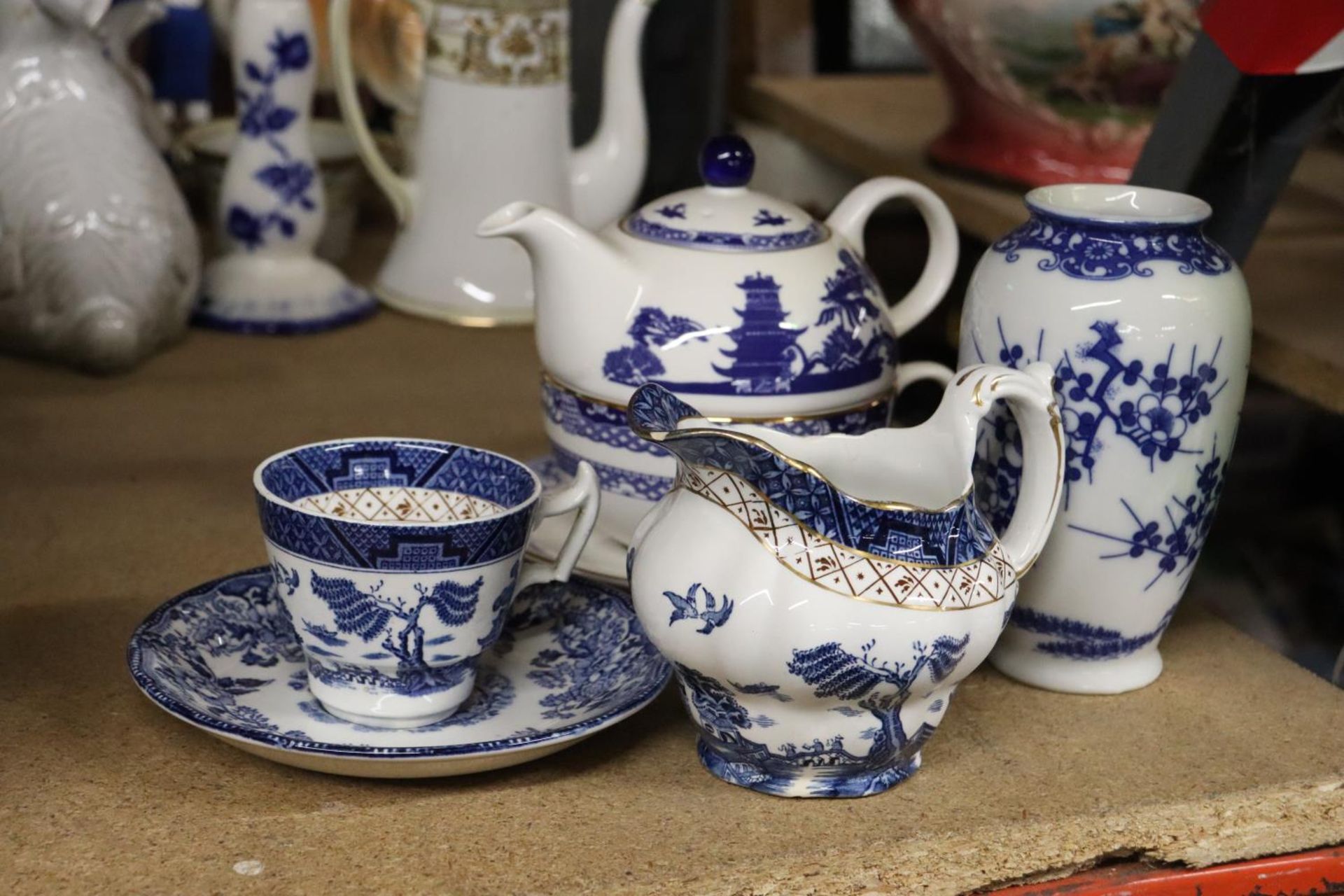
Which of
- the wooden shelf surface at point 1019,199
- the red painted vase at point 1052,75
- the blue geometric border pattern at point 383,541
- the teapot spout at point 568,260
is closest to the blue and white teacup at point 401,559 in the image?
the blue geometric border pattern at point 383,541

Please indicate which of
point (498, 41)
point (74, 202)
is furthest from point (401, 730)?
point (498, 41)

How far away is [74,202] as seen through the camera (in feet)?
3.41

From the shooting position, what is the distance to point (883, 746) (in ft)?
2.02

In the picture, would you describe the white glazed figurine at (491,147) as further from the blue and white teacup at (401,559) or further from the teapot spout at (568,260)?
the blue and white teacup at (401,559)

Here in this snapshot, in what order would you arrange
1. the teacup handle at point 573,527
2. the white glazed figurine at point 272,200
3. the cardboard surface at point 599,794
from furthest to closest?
the white glazed figurine at point 272,200
the teacup handle at point 573,527
the cardboard surface at point 599,794

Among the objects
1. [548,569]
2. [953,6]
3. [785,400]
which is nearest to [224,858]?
[548,569]

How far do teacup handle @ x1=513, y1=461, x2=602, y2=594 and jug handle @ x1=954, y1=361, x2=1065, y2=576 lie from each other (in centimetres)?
15

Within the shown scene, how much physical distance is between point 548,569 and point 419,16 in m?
0.73

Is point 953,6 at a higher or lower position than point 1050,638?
higher

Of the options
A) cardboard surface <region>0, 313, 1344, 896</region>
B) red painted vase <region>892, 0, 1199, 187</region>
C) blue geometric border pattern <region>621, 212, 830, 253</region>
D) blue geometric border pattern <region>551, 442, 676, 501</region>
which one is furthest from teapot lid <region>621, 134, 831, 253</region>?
red painted vase <region>892, 0, 1199, 187</region>

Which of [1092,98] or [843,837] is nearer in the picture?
[843,837]

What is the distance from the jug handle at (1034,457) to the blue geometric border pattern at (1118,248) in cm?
4

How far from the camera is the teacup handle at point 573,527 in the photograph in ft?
2.20

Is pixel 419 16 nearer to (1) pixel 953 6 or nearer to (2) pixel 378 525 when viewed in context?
(1) pixel 953 6
